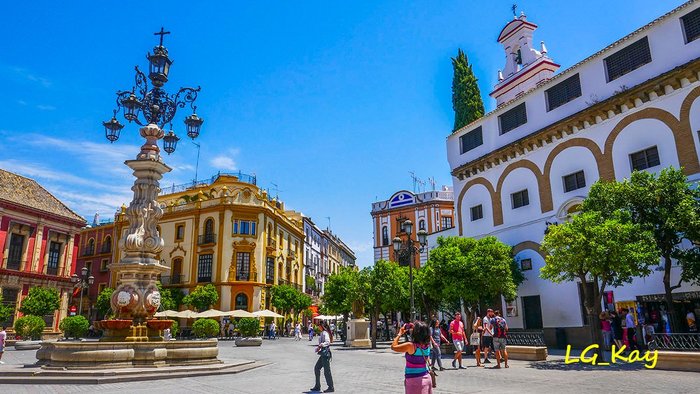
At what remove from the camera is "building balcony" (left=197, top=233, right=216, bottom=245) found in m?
42.2

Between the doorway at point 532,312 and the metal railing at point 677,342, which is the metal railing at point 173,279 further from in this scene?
the metal railing at point 677,342

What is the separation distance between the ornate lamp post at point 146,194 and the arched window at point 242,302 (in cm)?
2687

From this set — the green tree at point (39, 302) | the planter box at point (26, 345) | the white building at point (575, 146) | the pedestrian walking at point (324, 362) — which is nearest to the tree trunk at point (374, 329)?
the white building at point (575, 146)

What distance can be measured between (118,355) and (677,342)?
14309 millimetres

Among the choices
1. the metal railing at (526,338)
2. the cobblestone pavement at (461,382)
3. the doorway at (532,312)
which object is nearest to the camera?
the cobblestone pavement at (461,382)

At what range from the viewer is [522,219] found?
2278 cm

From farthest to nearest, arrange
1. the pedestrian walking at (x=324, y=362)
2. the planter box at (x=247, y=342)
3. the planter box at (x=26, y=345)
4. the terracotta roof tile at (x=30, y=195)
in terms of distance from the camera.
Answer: the terracotta roof tile at (x=30, y=195) < the planter box at (x=247, y=342) < the planter box at (x=26, y=345) < the pedestrian walking at (x=324, y=362)

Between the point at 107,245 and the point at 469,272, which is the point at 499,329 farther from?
the point at 107,245

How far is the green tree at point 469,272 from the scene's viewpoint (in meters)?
19.3

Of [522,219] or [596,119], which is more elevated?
[596,119]

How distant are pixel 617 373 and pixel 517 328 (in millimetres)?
11084

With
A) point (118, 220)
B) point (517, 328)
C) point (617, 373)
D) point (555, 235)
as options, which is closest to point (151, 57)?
point (555, 235)

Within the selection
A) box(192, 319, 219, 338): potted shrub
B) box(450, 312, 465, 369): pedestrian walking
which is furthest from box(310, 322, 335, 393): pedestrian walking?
box(192, 319, 219, 338): potted shrub

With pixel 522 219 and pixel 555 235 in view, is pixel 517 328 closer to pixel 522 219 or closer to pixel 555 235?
pixel 522 219
